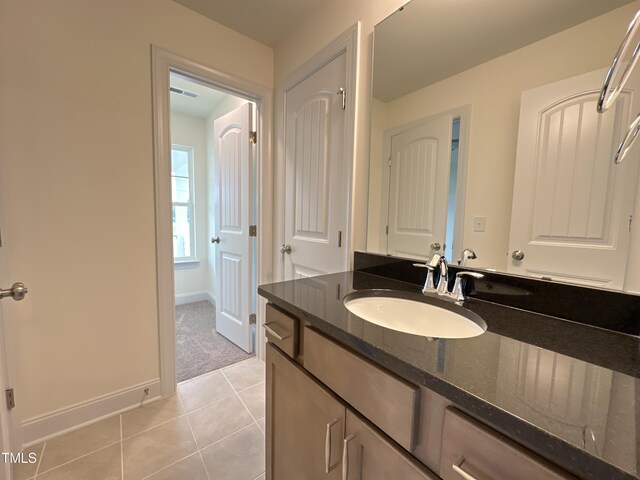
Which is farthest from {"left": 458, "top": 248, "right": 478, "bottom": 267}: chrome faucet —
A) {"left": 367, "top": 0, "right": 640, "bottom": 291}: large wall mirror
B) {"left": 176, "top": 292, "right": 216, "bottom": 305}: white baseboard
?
{"left": 176, "top": 292, "right": 216, "bottom": 305}: white baseboard

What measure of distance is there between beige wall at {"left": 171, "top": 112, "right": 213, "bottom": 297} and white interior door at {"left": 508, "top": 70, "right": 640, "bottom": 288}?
353cm

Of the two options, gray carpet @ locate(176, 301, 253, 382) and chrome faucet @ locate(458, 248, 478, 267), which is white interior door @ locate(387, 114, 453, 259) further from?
gray carpet @ locate(176, 301, 253, 382)

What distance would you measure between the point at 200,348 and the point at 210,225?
177cm

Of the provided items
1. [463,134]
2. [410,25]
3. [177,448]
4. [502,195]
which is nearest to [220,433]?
[177,448]

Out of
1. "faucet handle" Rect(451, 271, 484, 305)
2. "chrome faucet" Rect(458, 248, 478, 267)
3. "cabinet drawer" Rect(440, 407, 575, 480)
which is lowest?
"cabinet drawer" Rect(440, 407, 575, 480)

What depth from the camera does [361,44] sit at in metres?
1.31

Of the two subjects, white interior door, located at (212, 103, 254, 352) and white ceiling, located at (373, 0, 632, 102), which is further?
white interior door, located at (212, 103, 254, 352)

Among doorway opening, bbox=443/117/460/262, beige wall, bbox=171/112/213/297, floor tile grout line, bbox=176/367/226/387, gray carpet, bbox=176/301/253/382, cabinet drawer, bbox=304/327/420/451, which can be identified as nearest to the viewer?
cabinet drawer, bbox=304/327/420/451

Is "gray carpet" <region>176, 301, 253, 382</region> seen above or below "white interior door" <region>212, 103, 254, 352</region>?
below

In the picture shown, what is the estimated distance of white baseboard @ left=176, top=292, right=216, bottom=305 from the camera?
11.3ft

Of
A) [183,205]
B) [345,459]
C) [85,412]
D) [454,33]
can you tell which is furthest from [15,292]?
[183,205]

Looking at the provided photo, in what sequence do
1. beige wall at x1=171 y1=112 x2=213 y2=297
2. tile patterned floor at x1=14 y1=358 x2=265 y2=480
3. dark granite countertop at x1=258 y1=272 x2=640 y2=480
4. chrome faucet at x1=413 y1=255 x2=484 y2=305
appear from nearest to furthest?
dark granite countertop at x1=258 y1=272 x2=640 y2=480 → chrome faucet at x1=413 y1=255 x2=484 y2=305 → tile patterned floor at x1=14 y1=358 x2=265 y2=480 → beige wall at x1=171 y1=112 x2=213 y2=297

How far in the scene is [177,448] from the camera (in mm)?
1313

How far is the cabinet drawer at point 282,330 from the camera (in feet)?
2.72
